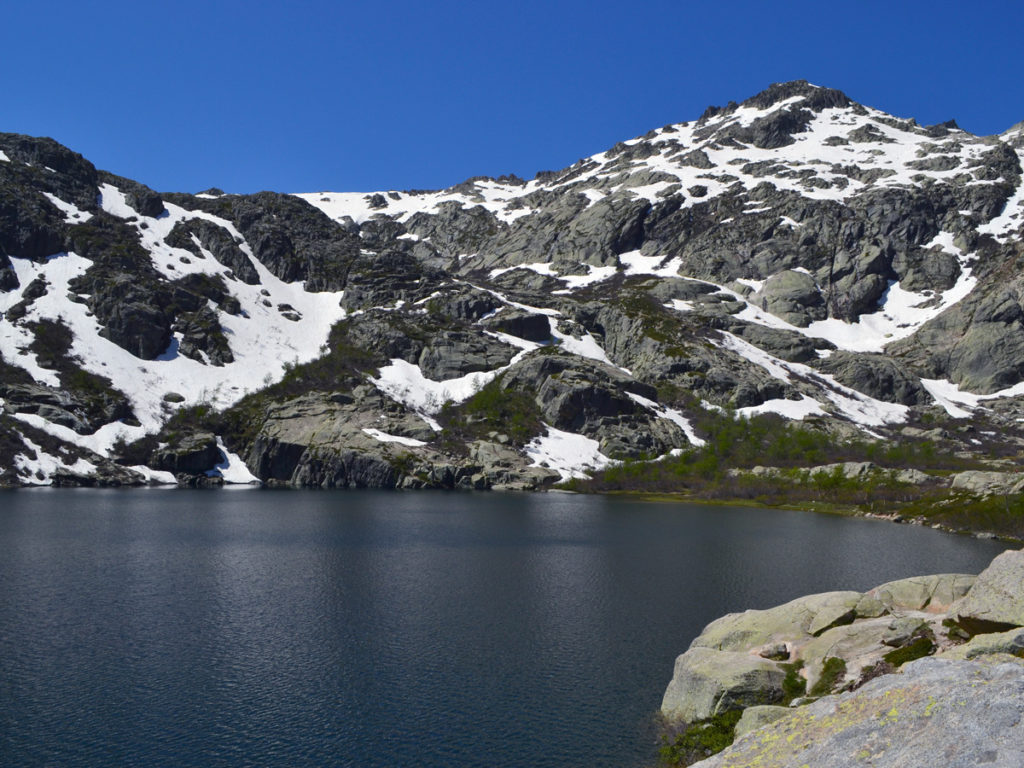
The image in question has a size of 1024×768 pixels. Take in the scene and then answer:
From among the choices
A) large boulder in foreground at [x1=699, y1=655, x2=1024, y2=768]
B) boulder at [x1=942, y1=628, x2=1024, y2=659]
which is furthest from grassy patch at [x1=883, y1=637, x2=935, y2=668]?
large boulder in foreground at [x1=699, y1=655, x2=1024, y2=768]

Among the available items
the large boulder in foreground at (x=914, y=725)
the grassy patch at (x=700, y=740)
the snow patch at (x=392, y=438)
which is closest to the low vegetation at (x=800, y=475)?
the snow patch at (x=392, y=438)

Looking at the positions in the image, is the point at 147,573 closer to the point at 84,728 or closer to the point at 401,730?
the point at 84,728

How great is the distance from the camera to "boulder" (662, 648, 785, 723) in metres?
30.7

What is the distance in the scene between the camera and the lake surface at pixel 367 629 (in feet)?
99.8

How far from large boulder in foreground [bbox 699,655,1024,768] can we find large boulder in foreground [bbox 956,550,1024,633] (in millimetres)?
7495

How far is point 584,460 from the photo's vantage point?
191 meters

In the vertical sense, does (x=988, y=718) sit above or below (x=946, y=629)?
above

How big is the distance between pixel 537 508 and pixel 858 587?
242 ft

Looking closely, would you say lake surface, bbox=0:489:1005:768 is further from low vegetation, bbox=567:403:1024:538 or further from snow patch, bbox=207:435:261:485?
snow patch, bbox=207:435:261:485

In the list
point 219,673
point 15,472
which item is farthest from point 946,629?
point 15,472

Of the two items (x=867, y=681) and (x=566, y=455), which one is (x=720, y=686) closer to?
(x=867, y=681)

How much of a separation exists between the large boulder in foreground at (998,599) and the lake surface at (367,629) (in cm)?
1455

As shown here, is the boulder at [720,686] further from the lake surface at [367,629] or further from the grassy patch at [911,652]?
the grassy patch at [911,652]

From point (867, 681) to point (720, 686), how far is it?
6.16 metres
